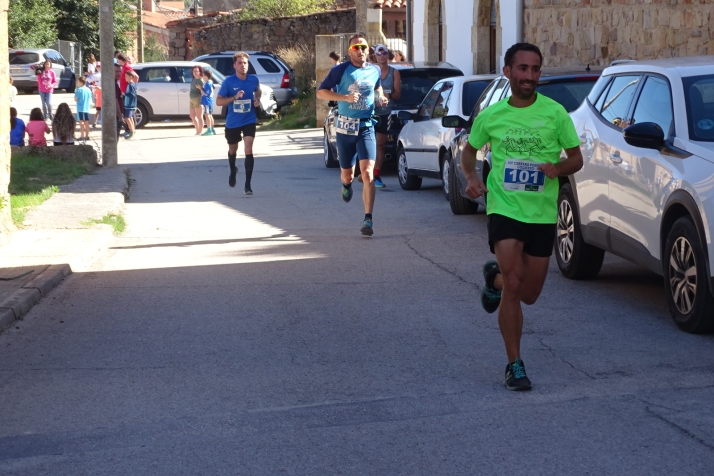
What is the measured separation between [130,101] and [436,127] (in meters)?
14.9

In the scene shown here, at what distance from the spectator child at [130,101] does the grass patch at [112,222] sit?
1517 cm

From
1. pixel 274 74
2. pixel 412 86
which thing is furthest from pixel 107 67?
pixel 274 74

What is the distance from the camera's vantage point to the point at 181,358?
640 cm

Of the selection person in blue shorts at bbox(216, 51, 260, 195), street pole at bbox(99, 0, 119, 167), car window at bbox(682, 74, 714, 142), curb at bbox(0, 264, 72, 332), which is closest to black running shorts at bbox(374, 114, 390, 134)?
person in blue shorts at bbox(216, 51, 260, 195)

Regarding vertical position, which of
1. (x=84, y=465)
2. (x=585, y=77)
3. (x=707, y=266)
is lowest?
(x=84, y=465)

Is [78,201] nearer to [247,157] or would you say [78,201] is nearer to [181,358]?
[247,157]

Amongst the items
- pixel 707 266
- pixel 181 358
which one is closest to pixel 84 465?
pixel 181 358

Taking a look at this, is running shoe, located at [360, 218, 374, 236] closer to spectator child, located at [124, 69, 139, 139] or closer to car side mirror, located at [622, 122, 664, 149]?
car side mirror, located at [622, 122, 664, 149]

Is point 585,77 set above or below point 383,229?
above

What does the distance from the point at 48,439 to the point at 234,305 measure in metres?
3.06

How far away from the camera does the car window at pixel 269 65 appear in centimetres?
3281

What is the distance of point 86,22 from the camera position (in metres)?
55.4

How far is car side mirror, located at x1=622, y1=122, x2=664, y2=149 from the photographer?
A: 22.7 ft

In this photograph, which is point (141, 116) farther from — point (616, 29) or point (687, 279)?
point (687, 279)
